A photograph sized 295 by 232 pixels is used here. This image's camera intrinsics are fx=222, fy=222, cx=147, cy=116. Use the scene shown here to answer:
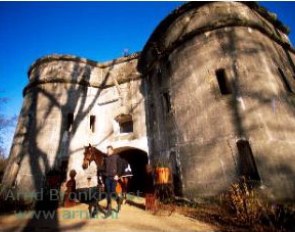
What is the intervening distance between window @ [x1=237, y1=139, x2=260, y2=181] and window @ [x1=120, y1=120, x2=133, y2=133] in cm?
828

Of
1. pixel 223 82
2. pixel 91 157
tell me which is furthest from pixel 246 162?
pixel 91 157

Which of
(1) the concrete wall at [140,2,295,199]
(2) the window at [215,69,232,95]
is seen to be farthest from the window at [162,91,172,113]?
(2) the window at [215,69,232,95]

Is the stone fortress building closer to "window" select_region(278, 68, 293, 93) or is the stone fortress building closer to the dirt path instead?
"window" select_region(278, 68, 293, 93)

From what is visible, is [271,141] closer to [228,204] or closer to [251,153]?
[251,153]

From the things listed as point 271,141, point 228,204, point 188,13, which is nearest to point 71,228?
point 228,204

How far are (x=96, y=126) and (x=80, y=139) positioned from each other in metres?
1.44

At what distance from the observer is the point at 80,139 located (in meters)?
14.9

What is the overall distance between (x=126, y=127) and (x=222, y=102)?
7903mm

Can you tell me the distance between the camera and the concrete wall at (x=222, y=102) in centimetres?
848

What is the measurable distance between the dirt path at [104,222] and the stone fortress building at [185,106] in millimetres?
2566

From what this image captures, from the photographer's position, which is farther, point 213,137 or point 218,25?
point 218,25

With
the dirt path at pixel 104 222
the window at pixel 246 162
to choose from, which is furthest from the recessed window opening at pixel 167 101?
the dirt path at pixel 104 222

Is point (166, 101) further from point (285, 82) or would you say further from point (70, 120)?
point (70, 120)

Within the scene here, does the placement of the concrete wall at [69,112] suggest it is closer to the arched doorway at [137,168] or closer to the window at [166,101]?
the arched doorway at [137,168]
